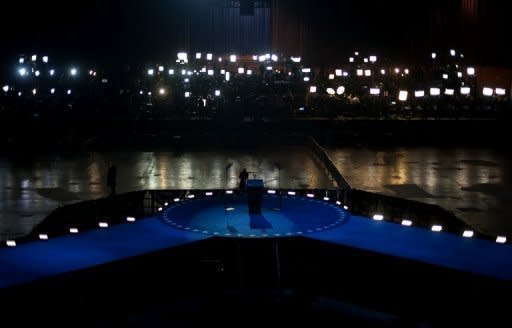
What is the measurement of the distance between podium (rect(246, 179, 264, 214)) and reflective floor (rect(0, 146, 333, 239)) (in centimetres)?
673

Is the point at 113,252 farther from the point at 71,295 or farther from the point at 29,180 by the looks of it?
the point at 29,180

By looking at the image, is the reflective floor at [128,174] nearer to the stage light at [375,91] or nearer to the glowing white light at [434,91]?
the stage light at [375,91]

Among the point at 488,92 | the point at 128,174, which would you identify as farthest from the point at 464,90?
the point at 128,174

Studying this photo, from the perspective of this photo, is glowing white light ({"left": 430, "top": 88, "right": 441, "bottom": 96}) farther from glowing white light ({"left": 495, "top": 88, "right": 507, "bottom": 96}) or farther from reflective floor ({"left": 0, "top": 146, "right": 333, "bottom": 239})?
reflective floor ({"left": 0, "top": 146, "right": 333, "bottom": 239})

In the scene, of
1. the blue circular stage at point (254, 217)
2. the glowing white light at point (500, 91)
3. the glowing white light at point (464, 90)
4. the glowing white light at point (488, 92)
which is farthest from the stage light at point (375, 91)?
the blue circular stage at point (254, 217)

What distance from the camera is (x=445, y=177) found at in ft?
73.3

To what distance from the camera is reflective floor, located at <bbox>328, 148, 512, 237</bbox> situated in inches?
704

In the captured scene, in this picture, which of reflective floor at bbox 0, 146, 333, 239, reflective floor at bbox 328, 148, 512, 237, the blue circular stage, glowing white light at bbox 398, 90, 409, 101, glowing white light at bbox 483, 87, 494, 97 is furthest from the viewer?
glowing white light at bbox 483, 87, 494, 97

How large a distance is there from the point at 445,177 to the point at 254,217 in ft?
43.1

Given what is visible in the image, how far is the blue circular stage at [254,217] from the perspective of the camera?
10.1 m

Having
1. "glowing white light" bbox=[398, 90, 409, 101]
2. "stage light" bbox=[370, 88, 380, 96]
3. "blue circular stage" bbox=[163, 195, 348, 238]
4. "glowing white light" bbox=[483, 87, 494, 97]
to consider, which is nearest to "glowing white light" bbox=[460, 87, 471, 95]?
"glowing white light" bbox=[483, 87, 494, 97]

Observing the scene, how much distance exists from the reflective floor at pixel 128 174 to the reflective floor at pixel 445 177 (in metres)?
1.72

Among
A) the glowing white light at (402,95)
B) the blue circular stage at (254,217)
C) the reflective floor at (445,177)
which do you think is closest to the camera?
the blue circular stage at (254,217)

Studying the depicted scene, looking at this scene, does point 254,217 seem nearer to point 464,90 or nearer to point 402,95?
point 402,95
